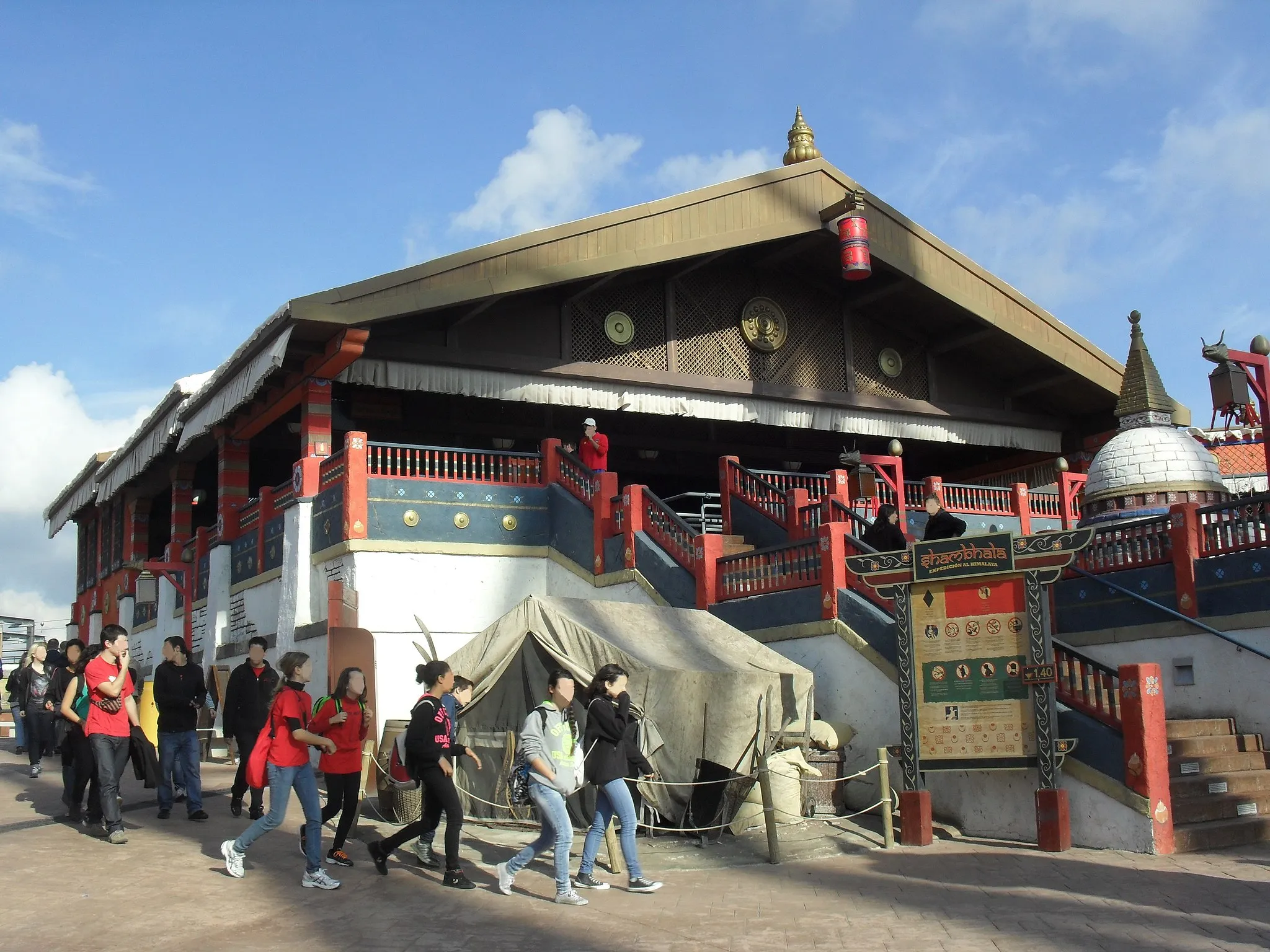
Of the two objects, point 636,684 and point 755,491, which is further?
point 755,491

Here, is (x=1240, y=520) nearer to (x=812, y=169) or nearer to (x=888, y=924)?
(x=888, y=924)

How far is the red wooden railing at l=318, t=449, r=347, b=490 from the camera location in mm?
17156

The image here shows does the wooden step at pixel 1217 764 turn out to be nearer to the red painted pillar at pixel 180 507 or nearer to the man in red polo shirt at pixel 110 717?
the man in red polo shirt at pixel 110 717

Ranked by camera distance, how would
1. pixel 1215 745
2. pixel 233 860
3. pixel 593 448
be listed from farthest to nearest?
pixel 593 448 → pixel 1215 745 → pixel 233 860

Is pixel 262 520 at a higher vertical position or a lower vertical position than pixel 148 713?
higher

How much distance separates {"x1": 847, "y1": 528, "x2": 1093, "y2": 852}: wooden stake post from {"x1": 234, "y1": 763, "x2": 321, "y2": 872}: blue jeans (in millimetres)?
4723

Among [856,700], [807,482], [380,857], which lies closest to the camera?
[380,857]

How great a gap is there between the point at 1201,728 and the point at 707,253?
9.88 m

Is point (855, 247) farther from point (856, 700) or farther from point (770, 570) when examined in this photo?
point (856, 700)

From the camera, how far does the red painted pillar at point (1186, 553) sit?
42.4 feet

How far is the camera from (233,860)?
28.9 ft

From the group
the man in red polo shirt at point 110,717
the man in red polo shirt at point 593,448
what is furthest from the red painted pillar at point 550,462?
the man in red polo shirt at point 110,717

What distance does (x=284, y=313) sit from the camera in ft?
53.0

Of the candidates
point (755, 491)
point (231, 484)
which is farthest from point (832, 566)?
point (231, 484)
